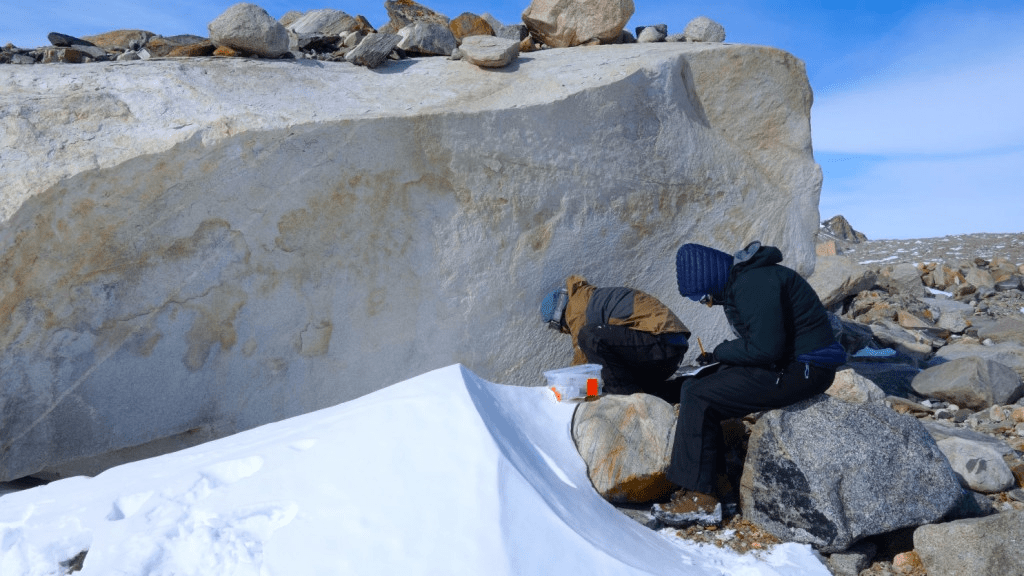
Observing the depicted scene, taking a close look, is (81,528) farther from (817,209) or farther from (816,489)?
(817,209)

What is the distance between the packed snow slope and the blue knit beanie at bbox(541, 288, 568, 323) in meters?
1.69

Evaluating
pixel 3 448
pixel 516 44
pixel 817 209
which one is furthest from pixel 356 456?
pixel 817 209

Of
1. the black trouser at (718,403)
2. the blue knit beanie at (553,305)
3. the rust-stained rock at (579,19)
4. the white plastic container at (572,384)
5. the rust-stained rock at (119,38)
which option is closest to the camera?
the black trouser at (718,403)

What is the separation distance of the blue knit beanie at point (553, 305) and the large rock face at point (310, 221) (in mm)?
144

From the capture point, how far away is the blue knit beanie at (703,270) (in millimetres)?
3434

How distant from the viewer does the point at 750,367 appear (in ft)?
11.1

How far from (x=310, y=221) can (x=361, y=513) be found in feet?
8.10

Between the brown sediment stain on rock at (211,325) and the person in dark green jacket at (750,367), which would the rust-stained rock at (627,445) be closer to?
the person in dark green jacket at (750,367)

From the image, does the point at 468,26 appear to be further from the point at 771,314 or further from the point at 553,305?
the point at 771,314

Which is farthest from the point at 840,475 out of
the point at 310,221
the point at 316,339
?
the point at 310,221

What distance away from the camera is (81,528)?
2654mm

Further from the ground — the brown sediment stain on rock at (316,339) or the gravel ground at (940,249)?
the gravel ground at (940,249)

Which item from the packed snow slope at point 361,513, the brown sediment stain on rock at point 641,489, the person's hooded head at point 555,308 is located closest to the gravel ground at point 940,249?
the person's hooded head at point 555,308

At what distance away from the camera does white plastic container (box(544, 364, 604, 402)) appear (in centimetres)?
396
